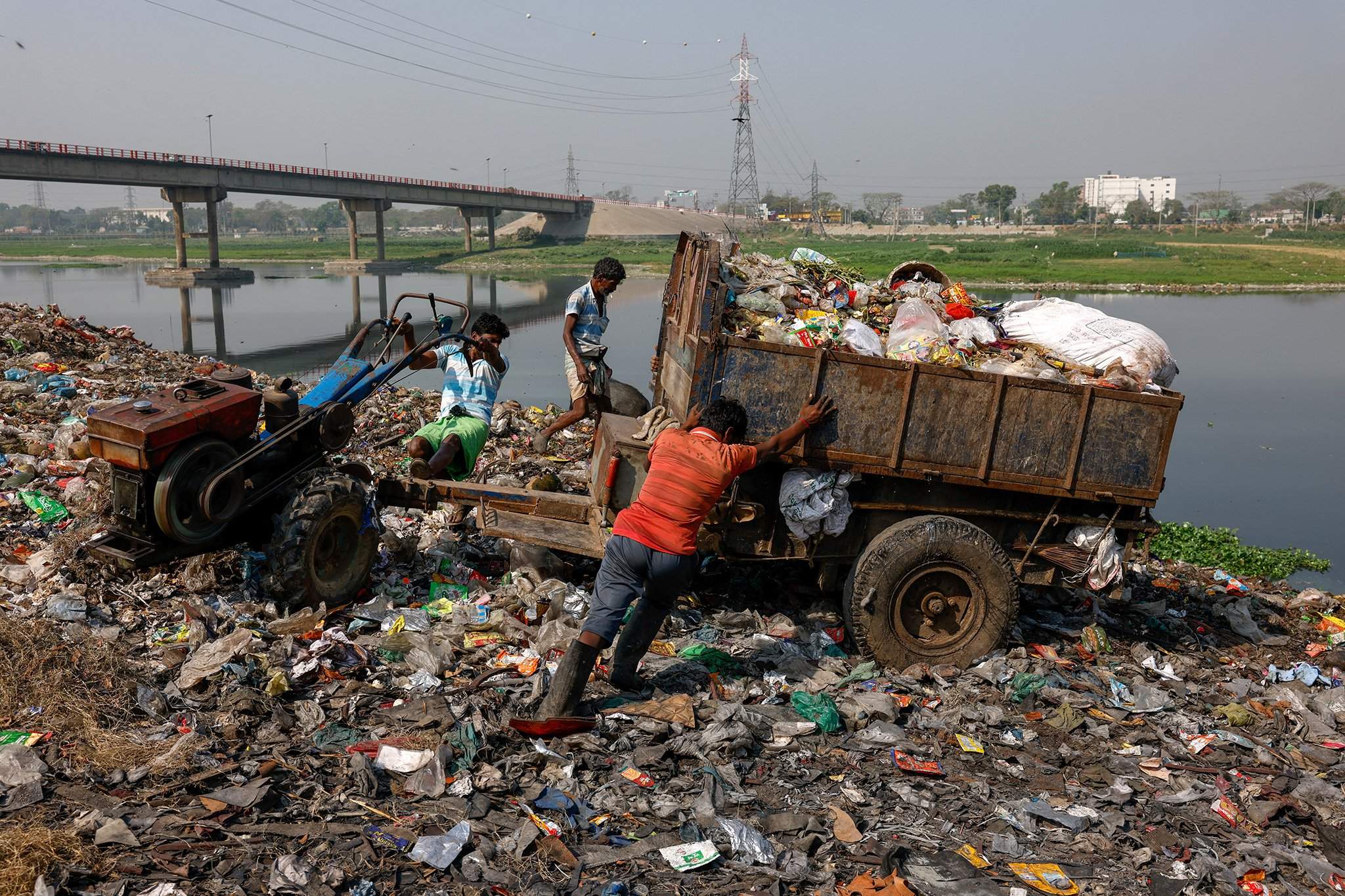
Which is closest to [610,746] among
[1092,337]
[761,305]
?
[761,305]

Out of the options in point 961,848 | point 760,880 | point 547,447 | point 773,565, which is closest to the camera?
point 760,880

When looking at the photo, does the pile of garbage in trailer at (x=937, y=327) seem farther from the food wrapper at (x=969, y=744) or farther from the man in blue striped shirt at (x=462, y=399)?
the food wrapper at (x=969, y=744)

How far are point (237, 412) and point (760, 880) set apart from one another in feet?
10.6

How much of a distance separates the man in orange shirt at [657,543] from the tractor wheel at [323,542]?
4.97 feet

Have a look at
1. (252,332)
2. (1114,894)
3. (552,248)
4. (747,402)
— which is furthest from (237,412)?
(552,248)

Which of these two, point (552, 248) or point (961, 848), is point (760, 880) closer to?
point (961, 848)

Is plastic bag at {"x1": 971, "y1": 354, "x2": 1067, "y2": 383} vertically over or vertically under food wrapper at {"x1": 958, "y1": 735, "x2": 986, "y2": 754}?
over

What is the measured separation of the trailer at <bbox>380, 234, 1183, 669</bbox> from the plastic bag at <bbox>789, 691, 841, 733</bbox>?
495 millimetres

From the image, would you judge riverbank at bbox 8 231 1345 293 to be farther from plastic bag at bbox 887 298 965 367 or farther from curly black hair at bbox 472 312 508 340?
plastic bag at bbox 887 298 965 367

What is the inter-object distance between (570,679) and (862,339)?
7.38 ft

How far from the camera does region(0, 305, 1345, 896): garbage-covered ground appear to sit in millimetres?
3273

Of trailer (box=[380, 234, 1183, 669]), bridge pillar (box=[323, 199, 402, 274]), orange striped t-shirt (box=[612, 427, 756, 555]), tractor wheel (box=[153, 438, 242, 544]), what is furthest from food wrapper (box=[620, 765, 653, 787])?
bridge pillar (box=[323, 199, 402, 274])

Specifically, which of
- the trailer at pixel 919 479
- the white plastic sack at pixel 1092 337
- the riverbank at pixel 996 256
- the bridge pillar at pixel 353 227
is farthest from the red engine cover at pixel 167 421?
the bridge pillar at pixel 353 227

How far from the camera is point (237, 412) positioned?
470cm
